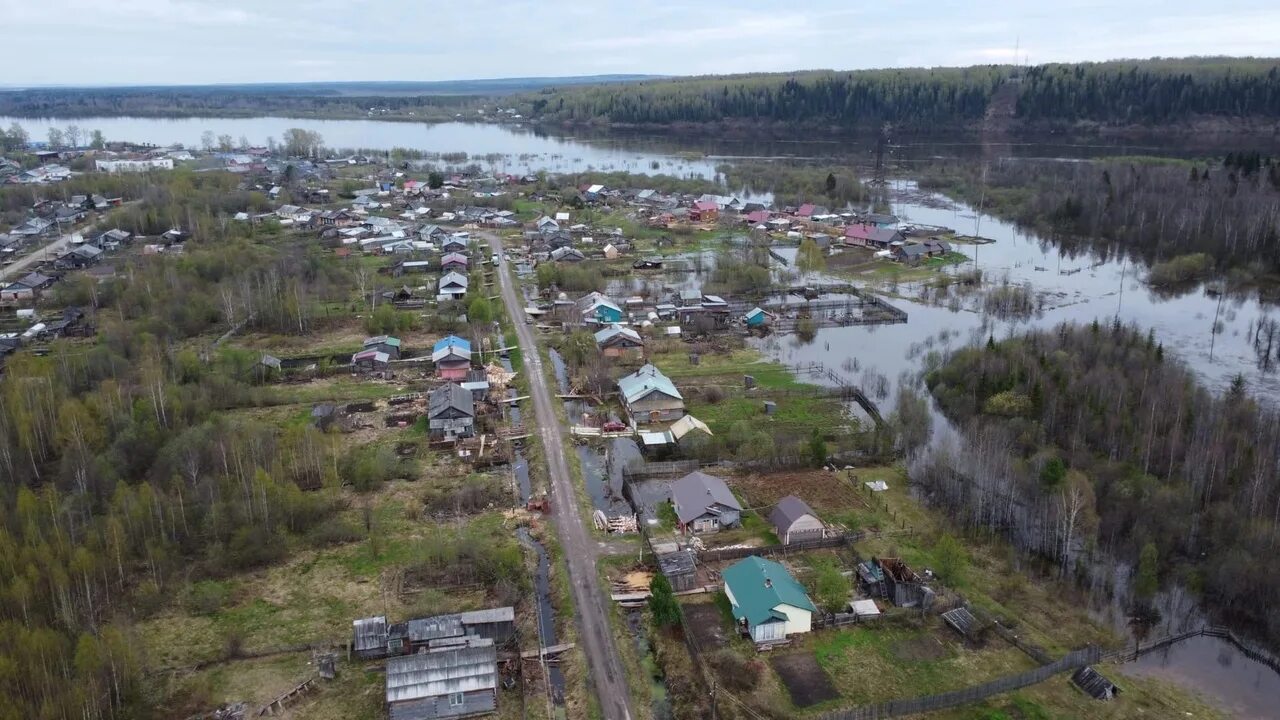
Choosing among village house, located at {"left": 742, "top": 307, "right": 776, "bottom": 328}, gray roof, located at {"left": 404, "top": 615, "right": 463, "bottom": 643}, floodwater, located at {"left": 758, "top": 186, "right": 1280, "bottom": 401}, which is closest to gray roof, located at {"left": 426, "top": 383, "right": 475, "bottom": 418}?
gray roof, located at {"left": 404, "top": 615, "right": 463, "bottom": 643}

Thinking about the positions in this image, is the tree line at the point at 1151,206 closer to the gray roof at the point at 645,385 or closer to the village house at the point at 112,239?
the gray roof at the point at 645,385

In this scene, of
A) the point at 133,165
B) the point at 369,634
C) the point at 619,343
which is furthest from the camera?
the point at 133,165

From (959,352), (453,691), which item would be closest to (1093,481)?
(959,352)

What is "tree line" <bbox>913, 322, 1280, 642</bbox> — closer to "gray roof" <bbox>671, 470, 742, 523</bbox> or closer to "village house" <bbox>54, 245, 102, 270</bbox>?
"gray roof" <bbox>671, 470, 742, 523</bbox>

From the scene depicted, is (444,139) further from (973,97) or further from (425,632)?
(425,632)

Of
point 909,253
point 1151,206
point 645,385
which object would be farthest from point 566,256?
point 1151,206

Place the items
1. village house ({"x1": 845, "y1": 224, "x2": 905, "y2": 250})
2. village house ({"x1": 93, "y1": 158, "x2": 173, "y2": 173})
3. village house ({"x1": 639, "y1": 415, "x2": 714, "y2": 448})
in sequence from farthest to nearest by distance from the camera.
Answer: village house ({"x1": 93, "y1": 158, "x2": 173, "y2": 173}) → village house ({"x1": 845, "y1": 224, "x2": 905, "y2": 250}) → village house ({"x1": 639, "y1": 415, "x2": 714, "y2": 448})
